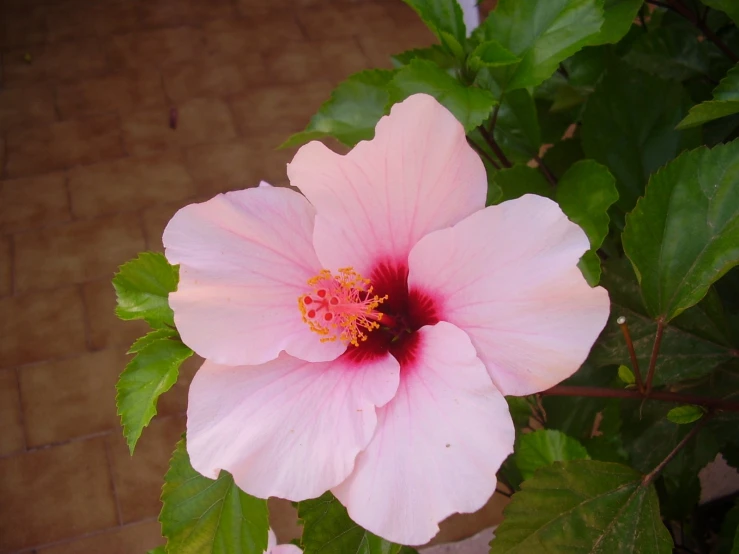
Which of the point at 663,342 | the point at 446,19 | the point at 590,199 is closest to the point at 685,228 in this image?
the point at 590,199

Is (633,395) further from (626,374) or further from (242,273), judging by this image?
(242,273)

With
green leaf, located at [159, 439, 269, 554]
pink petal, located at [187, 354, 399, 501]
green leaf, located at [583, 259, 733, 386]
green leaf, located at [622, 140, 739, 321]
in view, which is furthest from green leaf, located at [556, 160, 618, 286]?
green leaf, located at [159, 439, 269, 554]

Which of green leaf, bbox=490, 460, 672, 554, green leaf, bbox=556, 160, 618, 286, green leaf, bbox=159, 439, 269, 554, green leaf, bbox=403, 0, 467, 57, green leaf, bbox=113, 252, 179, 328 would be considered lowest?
green leaf, bbox=159, 439, 269, 554

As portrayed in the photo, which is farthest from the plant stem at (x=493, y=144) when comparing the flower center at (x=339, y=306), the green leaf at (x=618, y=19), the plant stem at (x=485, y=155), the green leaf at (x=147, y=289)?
the green leaf at (x=147, y=289)

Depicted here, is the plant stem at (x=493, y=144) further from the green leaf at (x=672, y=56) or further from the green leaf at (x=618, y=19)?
the green leaf at (x=672, y=56)

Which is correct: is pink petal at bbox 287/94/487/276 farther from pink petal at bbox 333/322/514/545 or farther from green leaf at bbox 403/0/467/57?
green leaf at bbox 403/0/467/57

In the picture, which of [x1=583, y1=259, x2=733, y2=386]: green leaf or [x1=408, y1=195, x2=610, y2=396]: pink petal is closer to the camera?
[x1=408, y1=195, x2=610, y2=396]: pink petal
